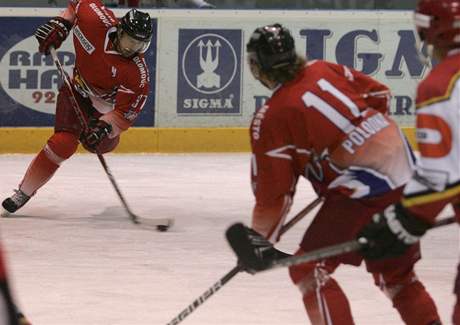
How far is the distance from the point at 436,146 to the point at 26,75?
205 inches

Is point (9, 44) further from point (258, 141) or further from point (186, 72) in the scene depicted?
point (258, 141)

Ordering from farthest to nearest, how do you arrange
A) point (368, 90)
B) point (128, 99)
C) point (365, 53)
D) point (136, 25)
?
point (365, 53) → point (128, 99) → point (136, 25) → point (368, 90)

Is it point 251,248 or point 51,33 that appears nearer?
point 251,248

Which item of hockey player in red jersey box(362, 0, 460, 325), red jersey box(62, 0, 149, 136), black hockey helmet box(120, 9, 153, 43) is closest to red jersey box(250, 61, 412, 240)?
hockey player in red jersey box(362, 0, 460, 325)

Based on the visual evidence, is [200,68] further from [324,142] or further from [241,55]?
[324,142]

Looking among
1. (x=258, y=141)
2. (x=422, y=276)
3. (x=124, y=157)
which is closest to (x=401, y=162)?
(x=258, y=141)

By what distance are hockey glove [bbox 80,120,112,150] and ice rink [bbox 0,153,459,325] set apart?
38 centimetres

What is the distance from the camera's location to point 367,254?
295 centimetres

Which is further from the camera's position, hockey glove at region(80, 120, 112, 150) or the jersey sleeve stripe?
hockey glove at region(80, 120, 112, 150)

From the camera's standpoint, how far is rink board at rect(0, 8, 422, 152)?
7.71 m

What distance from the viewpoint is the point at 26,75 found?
771 centimetres

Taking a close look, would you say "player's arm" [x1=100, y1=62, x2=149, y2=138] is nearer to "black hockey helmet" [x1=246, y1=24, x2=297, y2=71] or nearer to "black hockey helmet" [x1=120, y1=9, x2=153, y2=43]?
"black hockey helmet" [x1=120, y1=9, x2=153, y2=43]

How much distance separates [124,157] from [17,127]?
0.65 meters

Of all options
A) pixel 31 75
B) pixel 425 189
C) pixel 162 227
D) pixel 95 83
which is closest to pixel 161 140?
pixel 31 75
